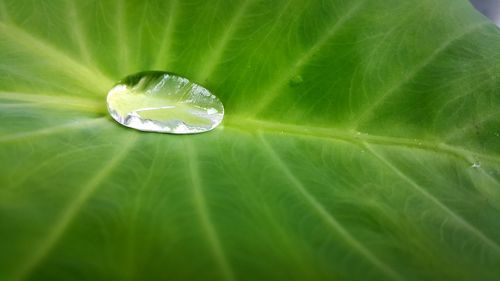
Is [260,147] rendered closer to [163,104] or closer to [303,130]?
[303,130]

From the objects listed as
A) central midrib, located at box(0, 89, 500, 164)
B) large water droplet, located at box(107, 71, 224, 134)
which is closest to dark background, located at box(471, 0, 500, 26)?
central midrib, located at box(0, 89, 500, 164)

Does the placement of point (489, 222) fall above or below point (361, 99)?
below

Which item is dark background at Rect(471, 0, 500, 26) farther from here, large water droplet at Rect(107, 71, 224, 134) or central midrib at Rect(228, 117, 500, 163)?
large water droplet at Rect(107, 71, 224, 134)

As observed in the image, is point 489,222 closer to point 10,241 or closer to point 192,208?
point 192,208

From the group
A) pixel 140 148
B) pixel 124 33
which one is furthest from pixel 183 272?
pixel 124 33

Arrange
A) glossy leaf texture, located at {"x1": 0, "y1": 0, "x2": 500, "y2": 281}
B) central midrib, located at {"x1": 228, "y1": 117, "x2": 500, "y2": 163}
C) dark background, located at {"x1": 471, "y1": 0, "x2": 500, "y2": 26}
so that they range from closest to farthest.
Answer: glossy leaf texture, located at {"x1": 0, "y1": 0, "x2": 500, "y2": 281} < central midrib, located at {"x1": 228, "y1": 117, "x2": 500, "y2": 163} < dark background, located at {"x1": 471, "y1": 0, "x2": 500, "y2": 26}
